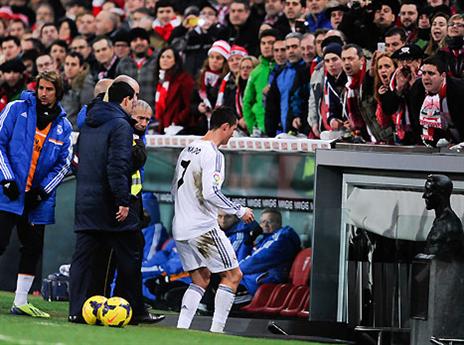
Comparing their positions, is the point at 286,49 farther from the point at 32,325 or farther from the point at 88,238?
the point at 32,325

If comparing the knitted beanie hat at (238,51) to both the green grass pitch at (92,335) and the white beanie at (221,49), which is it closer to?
the white beanie at (221,49)

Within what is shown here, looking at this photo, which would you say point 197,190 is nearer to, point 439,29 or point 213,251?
point 213,251

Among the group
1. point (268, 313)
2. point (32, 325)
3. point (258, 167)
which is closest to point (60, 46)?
point (258, 167)

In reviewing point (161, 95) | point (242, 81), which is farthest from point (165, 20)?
point (242, 81)

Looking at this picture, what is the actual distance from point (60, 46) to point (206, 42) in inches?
121

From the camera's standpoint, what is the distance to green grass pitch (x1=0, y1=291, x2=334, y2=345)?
32.8 feet

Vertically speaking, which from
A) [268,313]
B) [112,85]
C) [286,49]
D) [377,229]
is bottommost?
[268,313]

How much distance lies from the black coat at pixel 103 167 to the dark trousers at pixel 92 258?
13 centimetres

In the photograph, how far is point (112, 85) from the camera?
39.4 ft

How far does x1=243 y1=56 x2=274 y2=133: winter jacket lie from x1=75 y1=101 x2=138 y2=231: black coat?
510 cm

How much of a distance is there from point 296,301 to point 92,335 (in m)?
5.26

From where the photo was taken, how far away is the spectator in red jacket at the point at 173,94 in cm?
1795

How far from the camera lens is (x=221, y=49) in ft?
58.3

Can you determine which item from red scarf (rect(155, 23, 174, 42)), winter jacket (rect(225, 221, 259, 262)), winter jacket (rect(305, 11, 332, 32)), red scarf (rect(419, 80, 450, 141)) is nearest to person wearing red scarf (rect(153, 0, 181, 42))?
red scarf (rect(155, 23, 174, 42))
